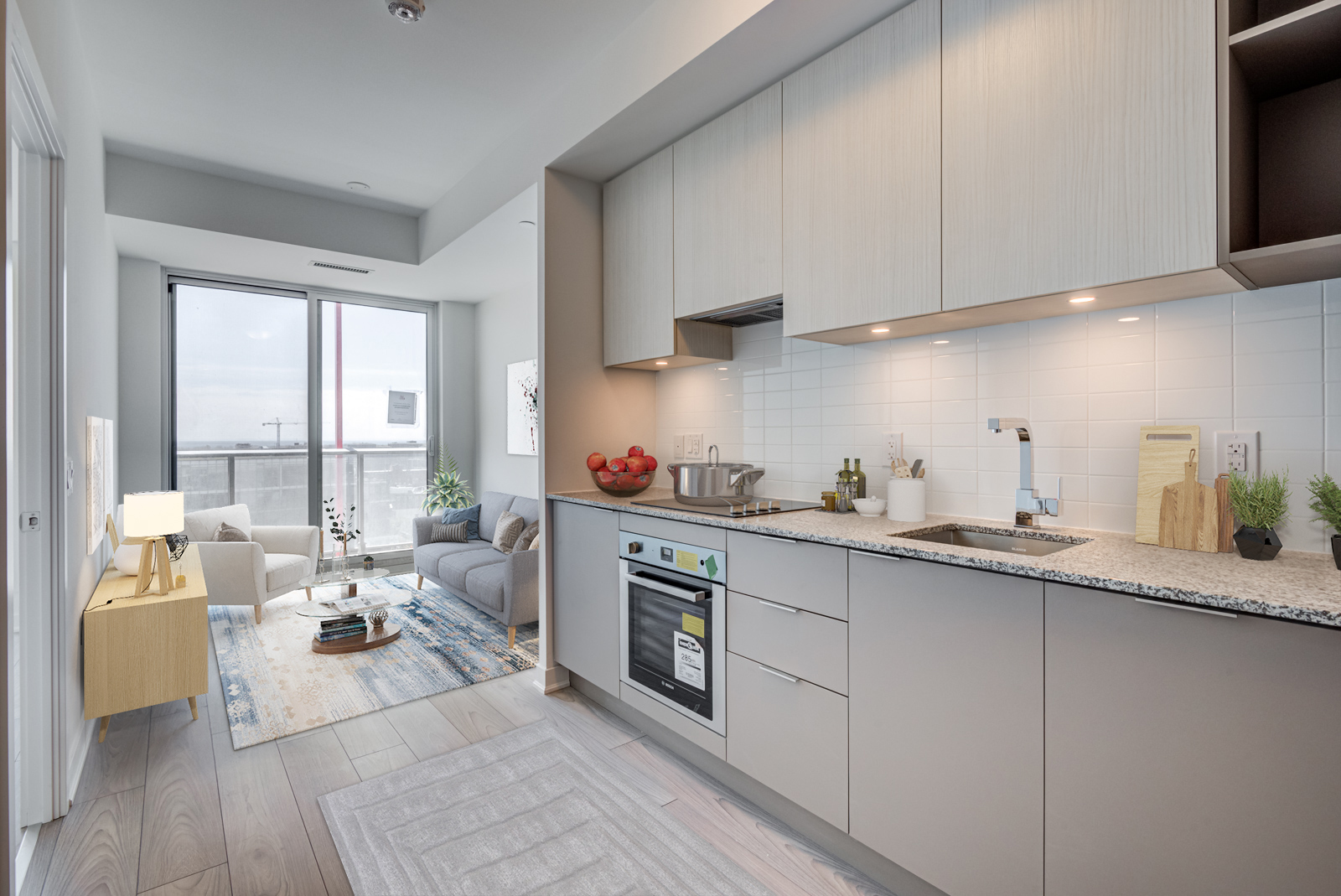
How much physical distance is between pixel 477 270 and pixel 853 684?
434 cm

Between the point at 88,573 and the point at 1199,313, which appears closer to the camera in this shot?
the point at 1199,313

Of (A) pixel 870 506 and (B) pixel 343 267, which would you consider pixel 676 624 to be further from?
(B) pixel 343 267

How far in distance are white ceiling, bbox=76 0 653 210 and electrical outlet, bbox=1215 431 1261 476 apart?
2.46 m

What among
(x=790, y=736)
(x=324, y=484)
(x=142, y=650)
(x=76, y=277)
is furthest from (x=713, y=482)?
(x=324, y=484)

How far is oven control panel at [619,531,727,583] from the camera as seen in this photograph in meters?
2.23

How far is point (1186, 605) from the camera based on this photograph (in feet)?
3.93

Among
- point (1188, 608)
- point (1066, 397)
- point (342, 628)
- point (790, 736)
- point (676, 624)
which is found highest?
point (1066, 397)

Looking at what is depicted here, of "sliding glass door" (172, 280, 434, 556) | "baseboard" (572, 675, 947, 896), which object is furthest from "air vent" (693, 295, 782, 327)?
"sliding glass door" (172, 280, 434, 556)

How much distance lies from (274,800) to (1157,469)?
9.75ft

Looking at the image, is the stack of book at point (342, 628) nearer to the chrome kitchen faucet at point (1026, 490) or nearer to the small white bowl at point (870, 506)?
the small white bowl at point (870, 506)

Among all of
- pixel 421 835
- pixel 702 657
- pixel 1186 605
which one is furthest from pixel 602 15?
pixel 421 835

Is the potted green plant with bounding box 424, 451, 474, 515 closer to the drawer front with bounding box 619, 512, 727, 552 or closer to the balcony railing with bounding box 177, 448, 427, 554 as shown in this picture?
the balcony railing with bounding box 177, 448, 427, 554

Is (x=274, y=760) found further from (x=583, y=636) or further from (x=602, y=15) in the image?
(x=602, y=15)

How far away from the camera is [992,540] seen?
2.00 metres
